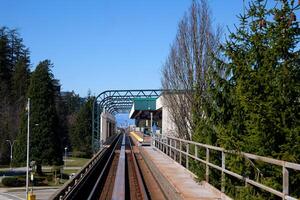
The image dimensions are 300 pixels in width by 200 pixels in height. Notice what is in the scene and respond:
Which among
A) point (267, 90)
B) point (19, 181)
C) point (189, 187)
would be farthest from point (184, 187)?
point (19, 181)

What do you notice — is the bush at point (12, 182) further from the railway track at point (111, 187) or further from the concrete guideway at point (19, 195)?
the railway track at point (111, 187)

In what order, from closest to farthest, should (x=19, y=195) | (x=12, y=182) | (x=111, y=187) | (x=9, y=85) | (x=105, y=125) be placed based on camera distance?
(x=111, y=187) → (x=105, y=125) → (x=19, y=195) → (x=12, y=182) → (x=9, y=85)

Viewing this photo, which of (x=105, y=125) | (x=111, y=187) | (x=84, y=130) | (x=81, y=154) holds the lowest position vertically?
(x=81, y=154)

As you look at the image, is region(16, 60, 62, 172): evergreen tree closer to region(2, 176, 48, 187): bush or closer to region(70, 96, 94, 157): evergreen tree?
region(2, 176, 48, 187): bush

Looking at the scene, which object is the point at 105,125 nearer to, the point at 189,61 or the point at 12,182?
the point at 12,182

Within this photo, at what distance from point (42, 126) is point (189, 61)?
50538 millimetres

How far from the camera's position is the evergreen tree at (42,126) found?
240 ft

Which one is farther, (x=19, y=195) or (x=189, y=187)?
(x=19, y=195)

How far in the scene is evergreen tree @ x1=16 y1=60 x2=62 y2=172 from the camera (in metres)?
73.2

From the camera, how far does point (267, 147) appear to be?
9820 mm

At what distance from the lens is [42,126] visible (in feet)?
242

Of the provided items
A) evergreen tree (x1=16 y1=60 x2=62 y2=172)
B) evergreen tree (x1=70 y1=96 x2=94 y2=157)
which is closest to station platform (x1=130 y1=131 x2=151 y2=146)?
evergreen tree (x1=16 y1=60 x2=62 y2=172)

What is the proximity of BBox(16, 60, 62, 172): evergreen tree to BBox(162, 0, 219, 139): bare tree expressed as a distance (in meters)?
47.2

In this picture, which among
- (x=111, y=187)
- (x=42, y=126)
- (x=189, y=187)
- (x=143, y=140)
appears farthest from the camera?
(x=42, y=126)
